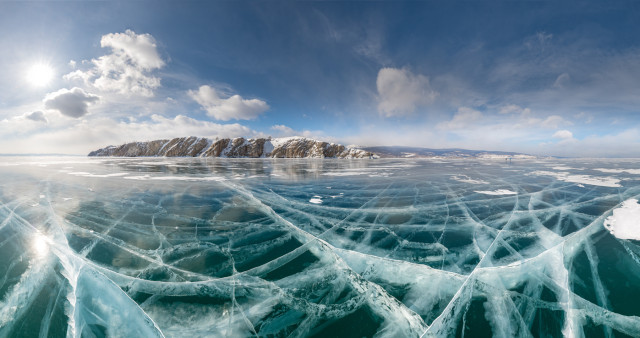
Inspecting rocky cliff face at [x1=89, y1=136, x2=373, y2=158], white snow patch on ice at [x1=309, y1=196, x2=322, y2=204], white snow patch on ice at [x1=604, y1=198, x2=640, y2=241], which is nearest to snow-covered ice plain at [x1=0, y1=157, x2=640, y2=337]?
white snow patch on ice at [x1=604, y1=198, x2=640, y2=241]

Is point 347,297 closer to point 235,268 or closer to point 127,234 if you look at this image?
point 235,268

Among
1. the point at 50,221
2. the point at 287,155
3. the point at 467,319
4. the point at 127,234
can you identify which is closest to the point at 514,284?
the point at 467,319

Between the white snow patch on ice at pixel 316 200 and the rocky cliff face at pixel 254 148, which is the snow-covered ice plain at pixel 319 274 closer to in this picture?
the white snow patch on ice at pixel 316 200

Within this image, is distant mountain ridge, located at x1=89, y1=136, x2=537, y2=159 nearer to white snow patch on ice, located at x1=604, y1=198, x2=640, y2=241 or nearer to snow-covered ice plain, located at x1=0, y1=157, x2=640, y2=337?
white snow patch on ice, located at x1=604, y1=198, x2=640, y2=241

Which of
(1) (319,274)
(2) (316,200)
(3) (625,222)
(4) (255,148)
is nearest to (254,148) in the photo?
(4) (255,148)

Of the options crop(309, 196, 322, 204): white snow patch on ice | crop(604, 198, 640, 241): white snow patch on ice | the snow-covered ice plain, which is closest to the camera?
the snow-covered ice plain
